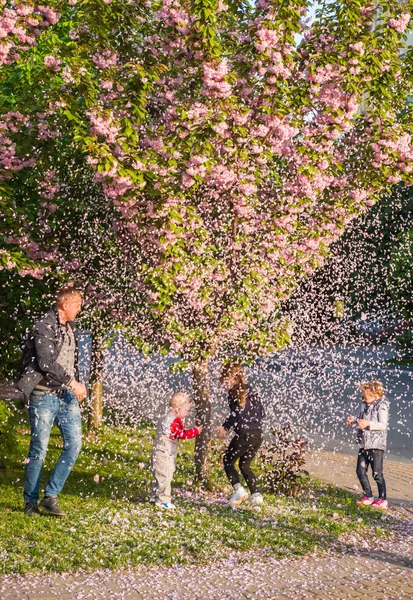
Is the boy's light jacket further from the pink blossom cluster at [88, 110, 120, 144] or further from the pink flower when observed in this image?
the pink flower

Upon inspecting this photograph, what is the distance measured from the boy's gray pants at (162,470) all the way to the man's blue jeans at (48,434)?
121 centimetres

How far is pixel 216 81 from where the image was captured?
8.08m

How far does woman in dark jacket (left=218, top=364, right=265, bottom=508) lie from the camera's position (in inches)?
349

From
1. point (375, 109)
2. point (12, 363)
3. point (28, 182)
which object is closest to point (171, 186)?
point (28, 182)

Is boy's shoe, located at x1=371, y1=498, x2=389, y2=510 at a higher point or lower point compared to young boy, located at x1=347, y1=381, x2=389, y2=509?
lower

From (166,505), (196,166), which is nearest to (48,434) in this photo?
(166,505)

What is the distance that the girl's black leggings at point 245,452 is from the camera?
8.87 meters

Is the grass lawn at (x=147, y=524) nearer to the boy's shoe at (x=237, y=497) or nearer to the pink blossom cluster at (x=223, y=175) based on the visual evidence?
the boy's shoe at (x=237, y=497)

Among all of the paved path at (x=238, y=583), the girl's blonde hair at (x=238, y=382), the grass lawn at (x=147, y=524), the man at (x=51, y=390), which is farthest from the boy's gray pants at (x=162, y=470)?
the paved path at (x=238, y=583)

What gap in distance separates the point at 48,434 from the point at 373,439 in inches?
162

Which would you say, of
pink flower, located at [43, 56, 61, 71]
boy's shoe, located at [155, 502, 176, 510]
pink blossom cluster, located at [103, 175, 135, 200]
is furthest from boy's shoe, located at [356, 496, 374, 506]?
pink flower, located at [43, 56, 61, 71]

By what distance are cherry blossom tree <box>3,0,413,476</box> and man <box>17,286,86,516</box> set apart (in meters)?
1.44

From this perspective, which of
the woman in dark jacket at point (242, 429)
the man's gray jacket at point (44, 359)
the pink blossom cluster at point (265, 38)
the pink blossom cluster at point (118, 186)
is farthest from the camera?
the woman in dark jacket at point (242, 429)

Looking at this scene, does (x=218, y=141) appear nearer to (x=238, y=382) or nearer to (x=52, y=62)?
(x=52, y=62)
